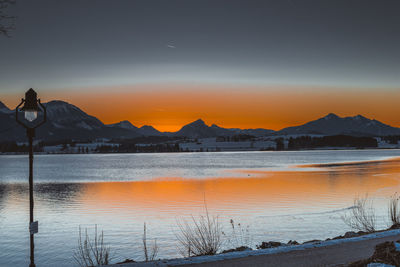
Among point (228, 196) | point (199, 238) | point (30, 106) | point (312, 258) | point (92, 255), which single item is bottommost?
point (228, 196)

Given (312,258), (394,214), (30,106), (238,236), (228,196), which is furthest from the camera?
(228,196)

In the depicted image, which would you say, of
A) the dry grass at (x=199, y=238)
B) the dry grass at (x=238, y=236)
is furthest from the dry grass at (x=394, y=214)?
the dry grass at (x=199, y=238)

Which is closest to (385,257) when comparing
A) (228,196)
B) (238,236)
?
(238,236)

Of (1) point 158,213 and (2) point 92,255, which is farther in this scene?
(1) point 158,213

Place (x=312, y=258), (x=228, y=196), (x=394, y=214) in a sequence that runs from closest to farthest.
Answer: (x=312, y=258) → (x=394, y=214) → (x=228, y=196)

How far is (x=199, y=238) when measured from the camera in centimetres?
1405

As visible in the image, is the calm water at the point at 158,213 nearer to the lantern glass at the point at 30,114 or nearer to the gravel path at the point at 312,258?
the gravel path at the point at 312,258

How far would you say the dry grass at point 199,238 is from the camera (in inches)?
462

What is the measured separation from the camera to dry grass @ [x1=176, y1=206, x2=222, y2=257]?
11.7 m

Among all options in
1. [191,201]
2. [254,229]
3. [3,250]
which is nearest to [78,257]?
[3,250]

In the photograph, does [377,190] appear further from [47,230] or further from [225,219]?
[47,230]

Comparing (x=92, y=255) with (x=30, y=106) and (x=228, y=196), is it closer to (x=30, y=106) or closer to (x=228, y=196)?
(x=30, y=106)

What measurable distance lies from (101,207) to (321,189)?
18140 millimetres

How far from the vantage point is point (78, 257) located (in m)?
14.1
